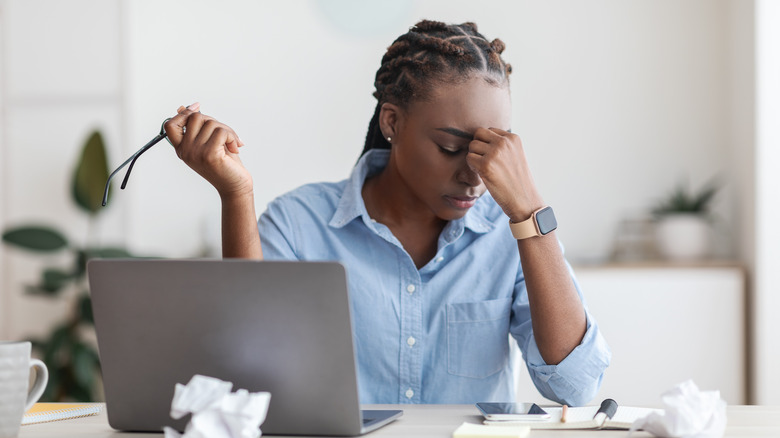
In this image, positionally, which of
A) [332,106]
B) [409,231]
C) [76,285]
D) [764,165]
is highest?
[332,106]

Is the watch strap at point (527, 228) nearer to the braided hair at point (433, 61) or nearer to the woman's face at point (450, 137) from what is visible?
the woman's face at point (450, 137)

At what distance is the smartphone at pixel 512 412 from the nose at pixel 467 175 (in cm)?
45

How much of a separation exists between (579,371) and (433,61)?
599 millimetres

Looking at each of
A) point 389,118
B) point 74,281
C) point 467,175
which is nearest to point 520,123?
point 389,118

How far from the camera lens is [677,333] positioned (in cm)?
264

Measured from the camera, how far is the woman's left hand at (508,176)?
1.29 m

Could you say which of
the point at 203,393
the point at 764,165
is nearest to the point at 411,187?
the point at 203,393

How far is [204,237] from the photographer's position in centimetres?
320

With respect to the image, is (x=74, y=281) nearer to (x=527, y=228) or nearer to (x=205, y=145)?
(x=205, y=145)

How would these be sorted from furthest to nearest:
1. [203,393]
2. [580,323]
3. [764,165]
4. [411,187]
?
[764,165] → [411,187] → [580,323] → [203,393]

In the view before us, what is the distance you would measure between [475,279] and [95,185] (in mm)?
2092

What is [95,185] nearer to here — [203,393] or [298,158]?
[298,158]

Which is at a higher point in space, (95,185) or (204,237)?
(95,185)

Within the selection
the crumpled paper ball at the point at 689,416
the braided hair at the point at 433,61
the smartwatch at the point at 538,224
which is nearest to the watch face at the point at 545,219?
the smartwatch at the point at 538,224
